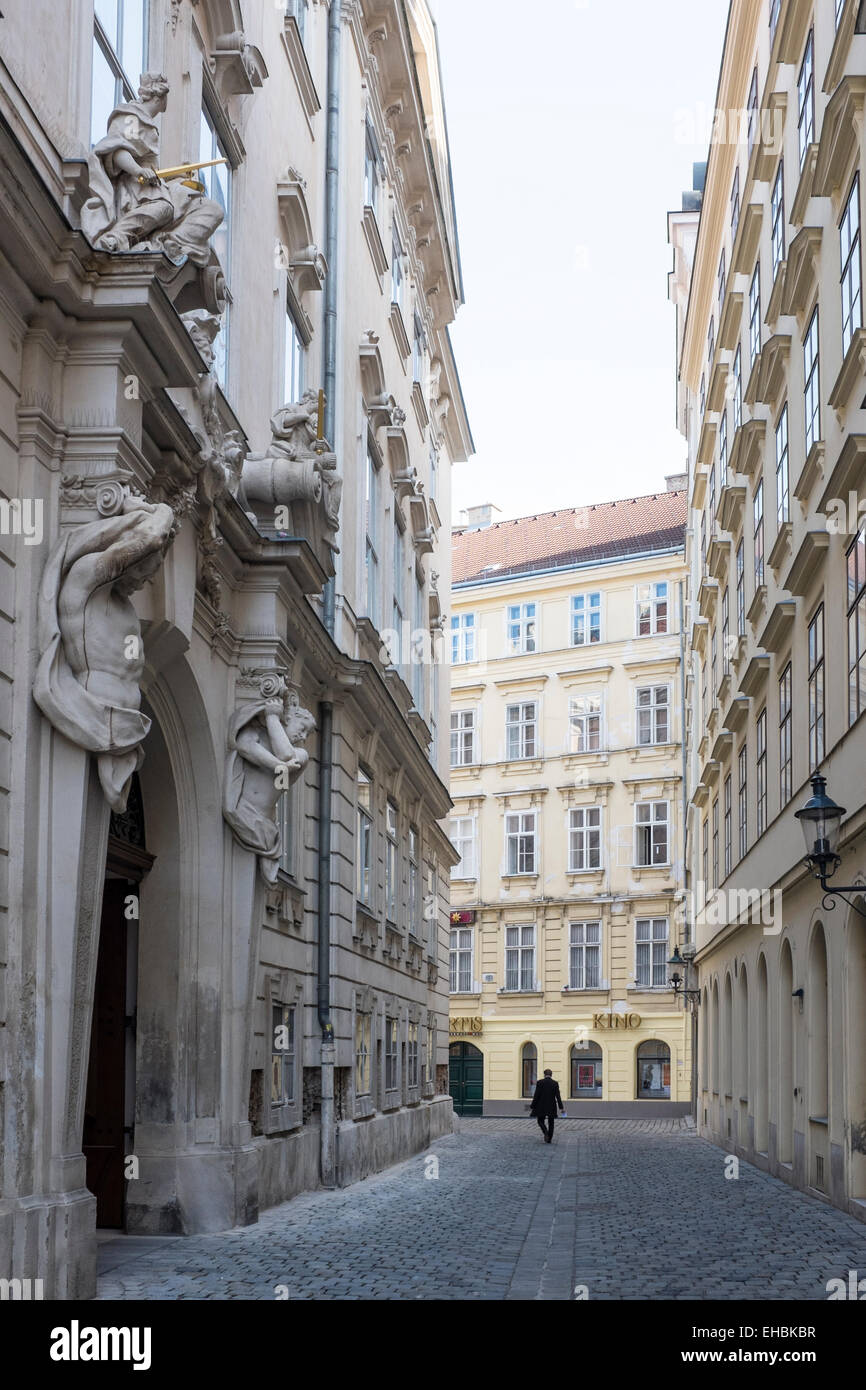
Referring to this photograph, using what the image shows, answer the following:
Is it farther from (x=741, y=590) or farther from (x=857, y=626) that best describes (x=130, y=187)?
(x=741, y=590)

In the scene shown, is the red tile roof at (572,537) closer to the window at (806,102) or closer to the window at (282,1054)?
the window at (806,102)

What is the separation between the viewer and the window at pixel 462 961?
50.3 metres

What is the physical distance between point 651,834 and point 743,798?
21119mm

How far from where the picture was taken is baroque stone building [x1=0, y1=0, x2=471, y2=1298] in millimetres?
9336

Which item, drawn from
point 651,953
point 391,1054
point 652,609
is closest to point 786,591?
point 391,1054

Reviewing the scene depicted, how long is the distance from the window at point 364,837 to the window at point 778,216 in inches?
342

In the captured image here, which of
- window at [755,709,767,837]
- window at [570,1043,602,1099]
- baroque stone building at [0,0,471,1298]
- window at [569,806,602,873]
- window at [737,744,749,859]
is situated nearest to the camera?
baroque stone building at [0,0,471,1298]

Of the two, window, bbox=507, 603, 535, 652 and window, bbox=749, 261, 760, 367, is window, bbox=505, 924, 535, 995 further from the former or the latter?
window, bbox=749, 261, 760, 367

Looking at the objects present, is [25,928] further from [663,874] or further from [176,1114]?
[663,874]

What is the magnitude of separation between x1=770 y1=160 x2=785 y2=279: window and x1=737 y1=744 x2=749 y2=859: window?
8188mm

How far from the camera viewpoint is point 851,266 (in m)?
16.3

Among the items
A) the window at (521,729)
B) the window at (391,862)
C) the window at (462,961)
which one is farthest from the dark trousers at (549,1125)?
the window at (521,729)

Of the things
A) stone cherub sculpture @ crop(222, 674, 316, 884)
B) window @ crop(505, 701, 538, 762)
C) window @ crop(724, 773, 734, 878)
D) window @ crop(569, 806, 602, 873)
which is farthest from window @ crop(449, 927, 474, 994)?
stone cherub sculpture @ crop(222, 674, 316, 884)
